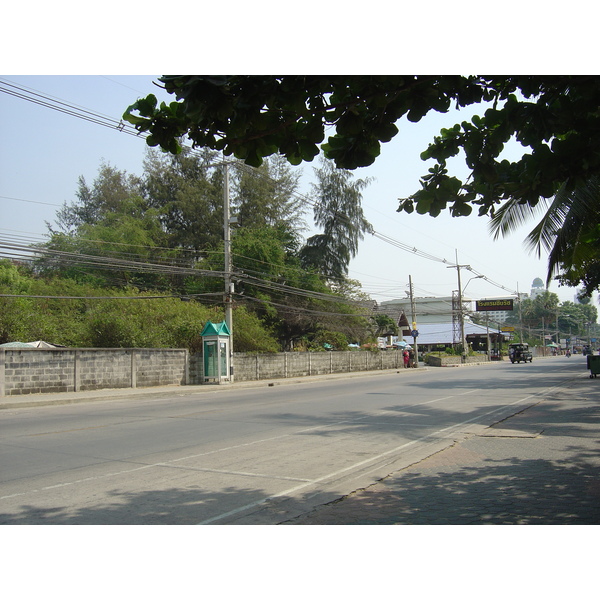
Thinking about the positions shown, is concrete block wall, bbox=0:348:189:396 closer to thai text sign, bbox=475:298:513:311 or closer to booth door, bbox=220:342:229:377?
booth door, bbox=220:342:229:377

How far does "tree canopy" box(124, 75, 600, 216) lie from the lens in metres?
4.03

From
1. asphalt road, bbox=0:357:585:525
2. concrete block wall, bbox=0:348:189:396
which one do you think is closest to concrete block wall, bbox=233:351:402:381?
concrete block wall, bbox=0:348:189:396

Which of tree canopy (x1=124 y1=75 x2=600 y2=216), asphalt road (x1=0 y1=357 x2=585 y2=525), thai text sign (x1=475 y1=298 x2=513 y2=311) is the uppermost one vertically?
thai text sign (x1=475 y1=298 x2=513 y2=311)

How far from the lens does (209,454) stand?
8648 mm

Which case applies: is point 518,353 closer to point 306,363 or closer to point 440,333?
point 440,333

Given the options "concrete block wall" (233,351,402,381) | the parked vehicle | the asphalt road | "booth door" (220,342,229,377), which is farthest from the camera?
the parked vehicle

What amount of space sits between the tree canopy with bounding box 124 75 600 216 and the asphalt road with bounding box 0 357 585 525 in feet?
11.0

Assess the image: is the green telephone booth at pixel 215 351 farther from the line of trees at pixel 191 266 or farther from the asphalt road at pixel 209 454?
the asphalt road at pixel 209 454

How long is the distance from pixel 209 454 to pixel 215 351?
17320mm

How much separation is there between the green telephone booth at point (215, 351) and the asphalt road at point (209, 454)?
335 inches

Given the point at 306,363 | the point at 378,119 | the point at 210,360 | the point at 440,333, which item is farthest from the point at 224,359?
the point at 440,333

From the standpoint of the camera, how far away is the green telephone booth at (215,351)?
83.8ft

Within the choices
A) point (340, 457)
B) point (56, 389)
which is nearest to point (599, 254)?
point (340, 457)

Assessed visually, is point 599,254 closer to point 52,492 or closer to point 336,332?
point 52,492
